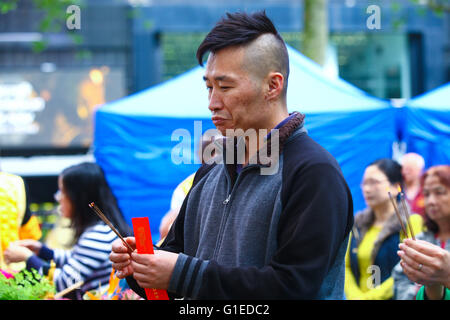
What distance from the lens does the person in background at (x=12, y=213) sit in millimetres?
3686

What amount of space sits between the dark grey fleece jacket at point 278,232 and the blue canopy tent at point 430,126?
14.0 ft

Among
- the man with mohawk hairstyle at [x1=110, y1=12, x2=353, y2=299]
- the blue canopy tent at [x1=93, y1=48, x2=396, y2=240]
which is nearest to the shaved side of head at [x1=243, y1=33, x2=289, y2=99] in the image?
the man with mohawk hairstyle at [x1=110, y1=12, x2=353, y2=299]

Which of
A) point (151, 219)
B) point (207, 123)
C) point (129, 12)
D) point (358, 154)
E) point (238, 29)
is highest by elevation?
point (129, 12)

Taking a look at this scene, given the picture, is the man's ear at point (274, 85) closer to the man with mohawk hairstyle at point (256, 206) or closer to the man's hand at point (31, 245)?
the man with mohawk hairstyle at point (256, 206)

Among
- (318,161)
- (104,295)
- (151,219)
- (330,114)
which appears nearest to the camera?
(318,161)

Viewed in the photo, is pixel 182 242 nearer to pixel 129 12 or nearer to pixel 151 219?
pixel 151 219

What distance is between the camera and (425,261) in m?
1.88

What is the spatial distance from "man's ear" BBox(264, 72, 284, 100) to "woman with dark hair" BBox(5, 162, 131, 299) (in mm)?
1870

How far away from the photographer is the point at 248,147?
185cm

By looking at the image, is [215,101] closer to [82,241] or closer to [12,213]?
[82,241]

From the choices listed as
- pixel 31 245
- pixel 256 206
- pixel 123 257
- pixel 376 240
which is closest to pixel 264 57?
pixel 256 206

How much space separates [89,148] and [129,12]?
9.49 ft

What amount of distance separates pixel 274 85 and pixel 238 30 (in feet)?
0.67

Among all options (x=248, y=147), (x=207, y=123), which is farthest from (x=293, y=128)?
(x=207, y=123)
